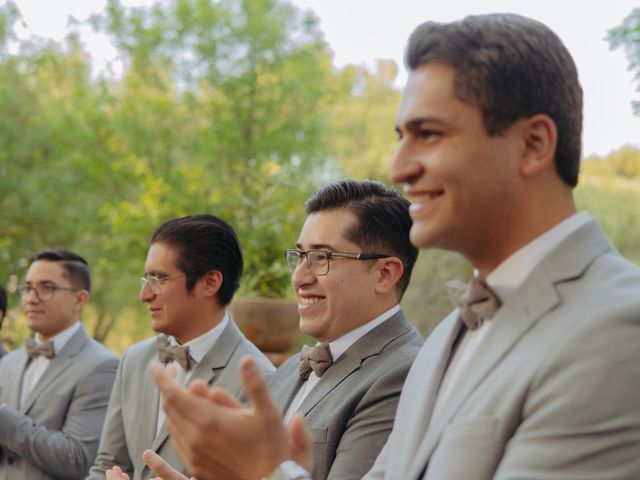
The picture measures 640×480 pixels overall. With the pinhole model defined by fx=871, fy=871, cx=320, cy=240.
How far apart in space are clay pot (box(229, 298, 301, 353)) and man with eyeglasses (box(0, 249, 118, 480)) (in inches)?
45.7

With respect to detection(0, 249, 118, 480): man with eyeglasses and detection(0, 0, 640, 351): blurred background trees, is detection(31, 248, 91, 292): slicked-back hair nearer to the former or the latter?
detection(0, 249, 118, 480): man with eyeglasses

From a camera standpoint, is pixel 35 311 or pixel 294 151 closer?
pixel 35 311

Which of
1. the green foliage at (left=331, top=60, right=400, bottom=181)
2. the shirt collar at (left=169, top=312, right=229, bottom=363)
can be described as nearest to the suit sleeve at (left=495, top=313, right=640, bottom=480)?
the shirt collar at (left=169, top=312, right=229, bottom=363)

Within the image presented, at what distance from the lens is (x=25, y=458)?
5.13 metres

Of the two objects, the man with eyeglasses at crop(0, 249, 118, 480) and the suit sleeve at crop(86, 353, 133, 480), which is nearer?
the suit sleeve at crop(86, 353, 133, 480)

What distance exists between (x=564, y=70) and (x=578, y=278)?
0.44 metres

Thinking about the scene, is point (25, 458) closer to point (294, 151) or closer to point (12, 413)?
point (12, 413)

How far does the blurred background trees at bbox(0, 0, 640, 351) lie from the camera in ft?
70.0

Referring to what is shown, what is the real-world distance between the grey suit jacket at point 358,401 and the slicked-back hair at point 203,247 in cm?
133

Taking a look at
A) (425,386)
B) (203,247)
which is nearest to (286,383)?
(203,247)

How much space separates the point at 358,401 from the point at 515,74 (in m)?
1.57

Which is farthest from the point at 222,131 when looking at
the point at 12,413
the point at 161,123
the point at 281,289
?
the point at 12,413

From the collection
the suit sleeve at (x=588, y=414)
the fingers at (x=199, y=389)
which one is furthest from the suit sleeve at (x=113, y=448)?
the suit sleeve at (x=588, y=414)

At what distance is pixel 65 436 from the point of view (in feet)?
17.0
